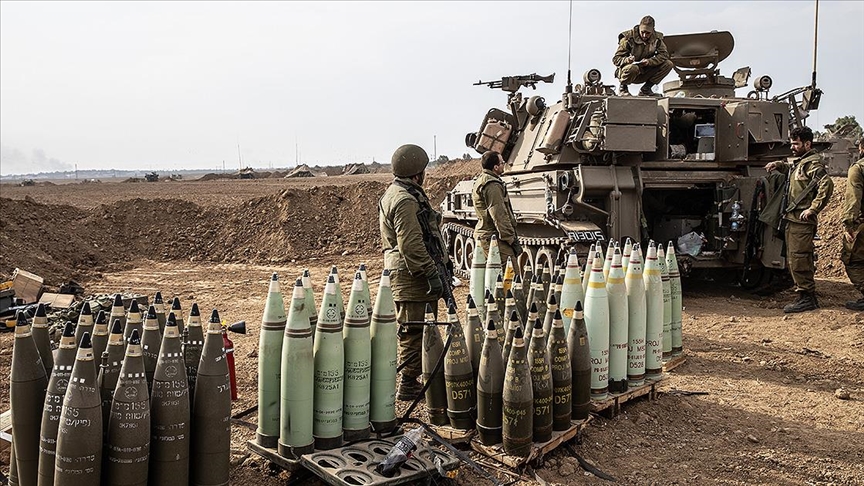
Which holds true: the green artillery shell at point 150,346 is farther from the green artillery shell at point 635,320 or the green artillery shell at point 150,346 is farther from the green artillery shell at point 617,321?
the green artillery shell at point 635,320

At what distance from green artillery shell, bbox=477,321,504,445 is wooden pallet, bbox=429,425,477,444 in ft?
0.47

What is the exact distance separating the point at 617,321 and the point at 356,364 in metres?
1.85

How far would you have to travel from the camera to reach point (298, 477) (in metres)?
3.92

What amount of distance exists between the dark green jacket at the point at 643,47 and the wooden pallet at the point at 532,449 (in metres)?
7.80

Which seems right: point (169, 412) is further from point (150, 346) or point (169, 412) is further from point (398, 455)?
point (398, 455)

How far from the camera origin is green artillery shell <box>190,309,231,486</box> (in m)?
3.50

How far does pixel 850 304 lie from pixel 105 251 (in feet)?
45.5

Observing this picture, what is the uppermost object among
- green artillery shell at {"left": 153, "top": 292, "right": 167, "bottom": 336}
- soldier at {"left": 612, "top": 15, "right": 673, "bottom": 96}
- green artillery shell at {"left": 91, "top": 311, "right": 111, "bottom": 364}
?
soldier at {"left": 612, "top": 15, "right": 673, "bottom": 96}

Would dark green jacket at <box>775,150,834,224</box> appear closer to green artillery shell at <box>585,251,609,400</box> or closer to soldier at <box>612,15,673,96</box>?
soldier at <box>612,15,673,96</box>

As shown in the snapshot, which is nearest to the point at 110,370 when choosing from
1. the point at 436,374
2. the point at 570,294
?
the point at 436,374

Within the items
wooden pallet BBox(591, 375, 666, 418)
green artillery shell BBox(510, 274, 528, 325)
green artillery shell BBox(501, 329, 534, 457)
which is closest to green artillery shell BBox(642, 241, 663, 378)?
wooden pallet BBox(591, 375, 666, 418)

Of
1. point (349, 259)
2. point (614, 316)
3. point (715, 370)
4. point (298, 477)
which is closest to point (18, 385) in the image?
point (298, 477)

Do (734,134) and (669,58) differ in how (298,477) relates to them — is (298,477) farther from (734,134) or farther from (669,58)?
(669,58)

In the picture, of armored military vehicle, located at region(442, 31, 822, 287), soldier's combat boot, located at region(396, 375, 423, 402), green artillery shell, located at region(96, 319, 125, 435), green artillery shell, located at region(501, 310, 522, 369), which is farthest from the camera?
armored military vehicle, located at region(442, 31, 822, 287)
